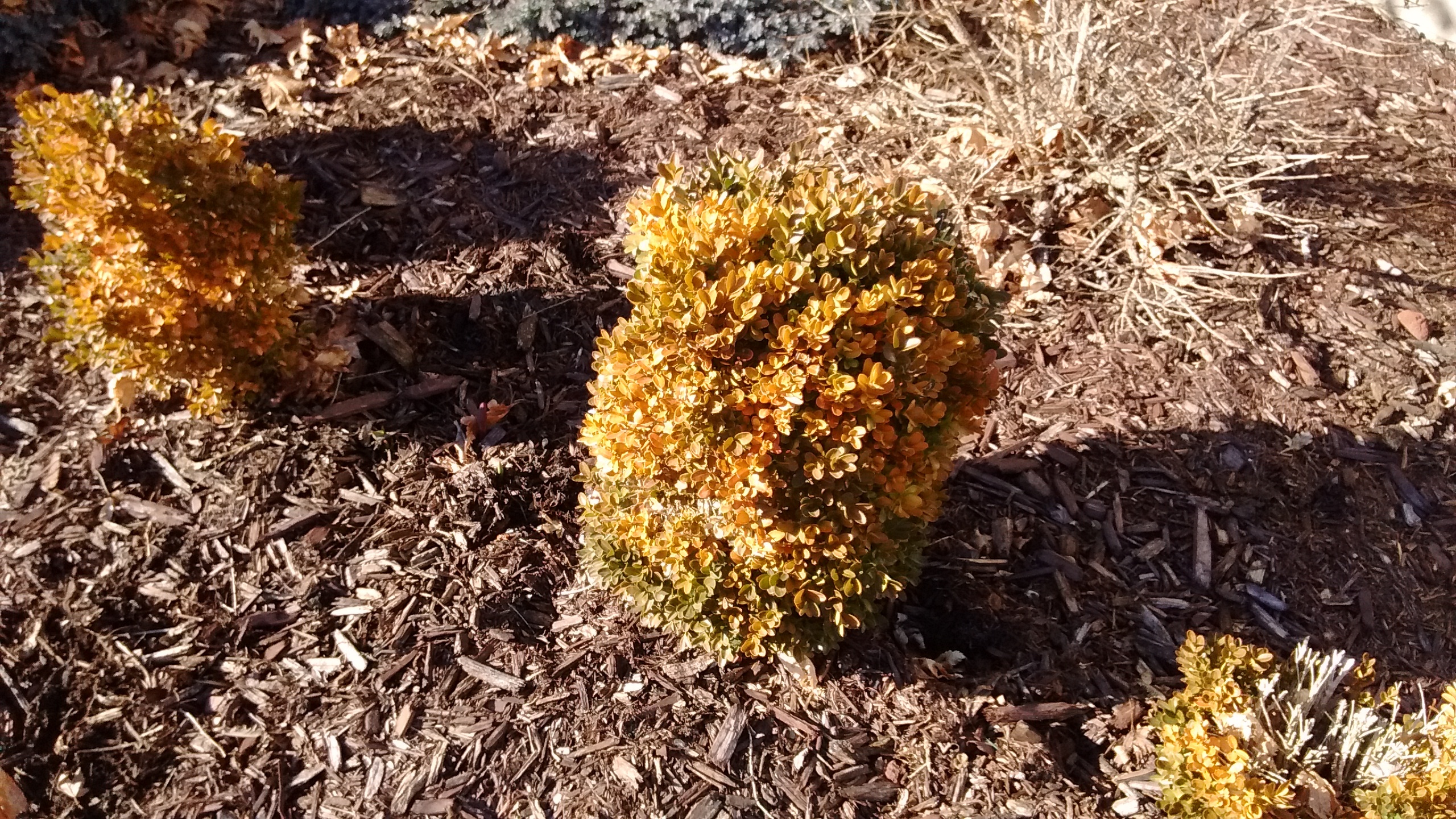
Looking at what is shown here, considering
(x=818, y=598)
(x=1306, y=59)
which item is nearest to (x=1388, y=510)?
(x=818, y=598)

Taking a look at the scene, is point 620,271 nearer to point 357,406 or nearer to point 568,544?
point 357,406

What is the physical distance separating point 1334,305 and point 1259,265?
1.20 ft

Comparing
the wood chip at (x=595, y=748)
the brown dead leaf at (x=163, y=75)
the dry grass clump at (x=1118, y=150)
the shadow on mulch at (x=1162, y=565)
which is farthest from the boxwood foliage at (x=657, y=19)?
the wood chip at (x=595, y=748)

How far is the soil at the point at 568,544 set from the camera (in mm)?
2691

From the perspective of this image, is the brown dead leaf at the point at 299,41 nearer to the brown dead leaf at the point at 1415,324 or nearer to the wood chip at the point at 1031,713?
the wood chip at the point at 1031,713

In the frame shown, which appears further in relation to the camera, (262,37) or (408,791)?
(262,37)

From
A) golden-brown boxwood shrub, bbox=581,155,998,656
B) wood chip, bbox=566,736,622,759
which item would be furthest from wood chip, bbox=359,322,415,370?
wood chip, bbox=566,736,622,759

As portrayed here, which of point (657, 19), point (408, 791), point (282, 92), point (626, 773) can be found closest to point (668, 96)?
point (657, 19)

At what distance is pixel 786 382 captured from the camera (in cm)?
207

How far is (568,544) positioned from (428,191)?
2.04 metres

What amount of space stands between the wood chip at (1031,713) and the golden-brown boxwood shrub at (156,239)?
2.83 meters

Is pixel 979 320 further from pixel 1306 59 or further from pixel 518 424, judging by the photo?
pixel 1306 59

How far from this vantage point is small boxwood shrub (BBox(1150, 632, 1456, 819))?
2348 millimetres

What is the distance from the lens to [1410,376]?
3779 millimetres
